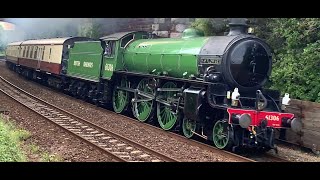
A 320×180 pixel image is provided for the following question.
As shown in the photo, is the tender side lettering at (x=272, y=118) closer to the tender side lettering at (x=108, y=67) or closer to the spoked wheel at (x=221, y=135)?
the spoked wheel at (x=221, y=135)

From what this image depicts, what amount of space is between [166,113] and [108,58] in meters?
4.30

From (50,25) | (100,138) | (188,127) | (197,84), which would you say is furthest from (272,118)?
(50,25)

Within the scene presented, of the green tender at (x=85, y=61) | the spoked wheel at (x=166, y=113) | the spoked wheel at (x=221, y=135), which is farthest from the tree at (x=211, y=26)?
the spoked wheel at (x=221, y=135)

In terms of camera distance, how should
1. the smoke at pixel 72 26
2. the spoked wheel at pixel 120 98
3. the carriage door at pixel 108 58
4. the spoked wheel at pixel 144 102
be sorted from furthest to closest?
the smoke at pixel 72 26 < the carriage door at pixel 108 58 < the spoked wheel at pixel 120 98 < the spoked wheel at pixel 144 102

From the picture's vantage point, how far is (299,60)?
489 inches

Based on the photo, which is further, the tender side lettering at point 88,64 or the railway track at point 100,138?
the tender side lettering at point 88,64

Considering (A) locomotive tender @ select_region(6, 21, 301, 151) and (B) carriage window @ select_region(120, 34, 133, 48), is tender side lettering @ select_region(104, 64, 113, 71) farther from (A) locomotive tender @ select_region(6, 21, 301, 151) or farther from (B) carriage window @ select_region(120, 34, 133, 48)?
(B) carriage window @ select_region(120, 34, 133, 48)

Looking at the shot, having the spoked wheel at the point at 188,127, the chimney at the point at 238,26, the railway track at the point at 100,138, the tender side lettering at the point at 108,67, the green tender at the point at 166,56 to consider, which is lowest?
the railway track at the point at 100,138

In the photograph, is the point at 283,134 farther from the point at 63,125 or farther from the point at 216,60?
the point at 63,125

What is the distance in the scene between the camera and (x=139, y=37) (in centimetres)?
1541

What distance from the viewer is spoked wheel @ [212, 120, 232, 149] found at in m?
9.56

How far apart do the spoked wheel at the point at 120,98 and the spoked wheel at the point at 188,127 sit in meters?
4.00

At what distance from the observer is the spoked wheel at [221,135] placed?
9.56m

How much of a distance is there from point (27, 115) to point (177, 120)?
543 cm
